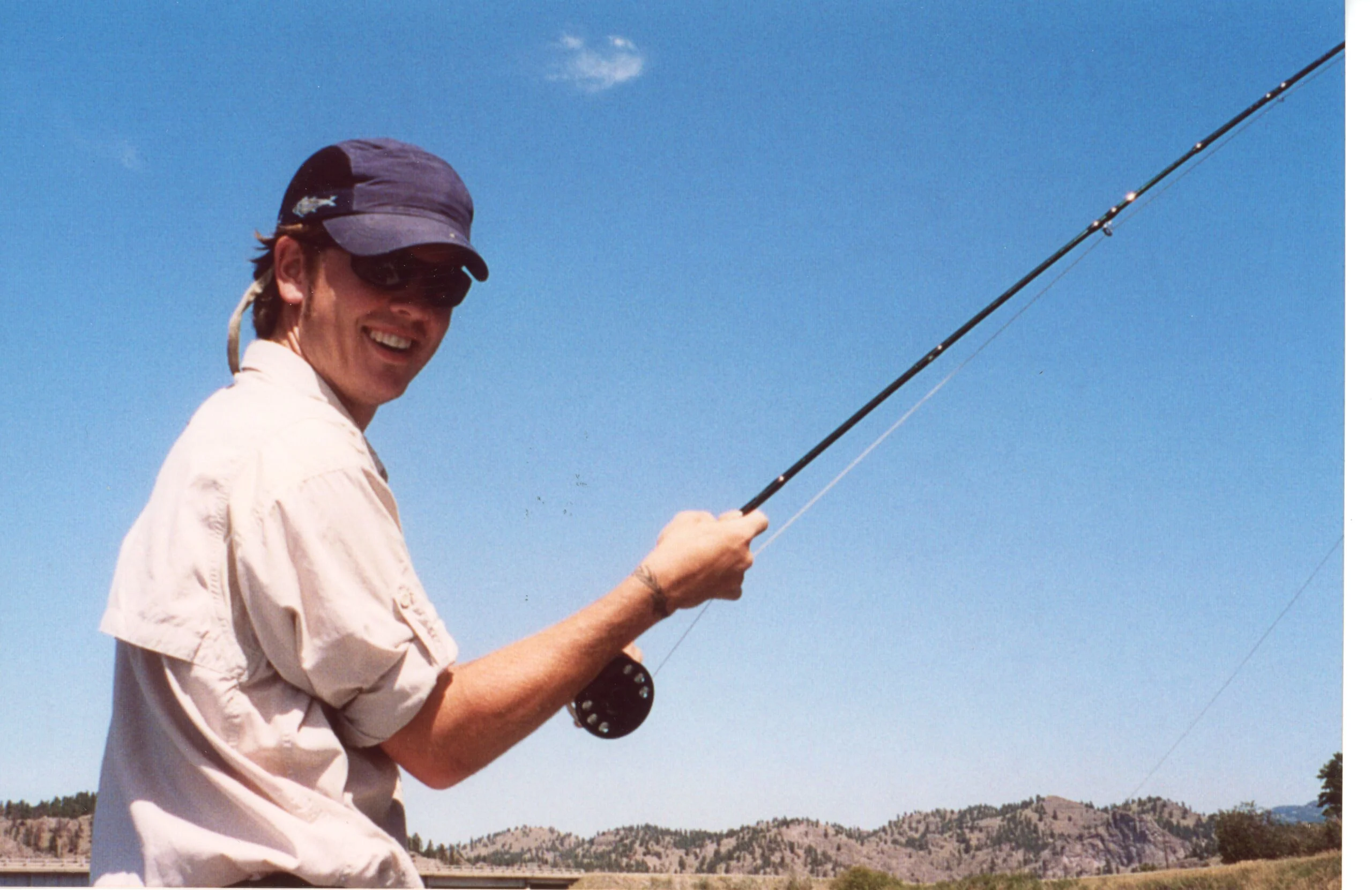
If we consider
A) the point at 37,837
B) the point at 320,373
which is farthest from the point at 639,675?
the point at 37,837

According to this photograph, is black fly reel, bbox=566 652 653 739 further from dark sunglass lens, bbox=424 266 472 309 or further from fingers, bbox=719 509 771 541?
dark sunglass lens, bbox=424 266 472 309

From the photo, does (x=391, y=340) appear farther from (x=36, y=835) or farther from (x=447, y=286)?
(x=36, y=835)

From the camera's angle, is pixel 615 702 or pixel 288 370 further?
pixel 615 702

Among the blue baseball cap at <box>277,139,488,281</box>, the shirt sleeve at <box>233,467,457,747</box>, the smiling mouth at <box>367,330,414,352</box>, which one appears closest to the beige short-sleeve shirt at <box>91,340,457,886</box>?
the shirt sleeve at <box>233,467,457,747</box>

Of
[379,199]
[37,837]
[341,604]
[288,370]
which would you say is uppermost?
[37,837]

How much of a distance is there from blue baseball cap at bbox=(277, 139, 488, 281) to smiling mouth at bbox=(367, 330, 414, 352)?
18 centimetres

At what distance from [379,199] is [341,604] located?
99 centimetres

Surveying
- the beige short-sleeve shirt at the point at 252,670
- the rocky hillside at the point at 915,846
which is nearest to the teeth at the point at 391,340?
the beige short-sleeve shirt at the point at 252,670

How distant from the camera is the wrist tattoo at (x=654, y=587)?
101 inches

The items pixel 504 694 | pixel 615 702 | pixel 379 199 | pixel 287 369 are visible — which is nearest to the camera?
pixel 504 694

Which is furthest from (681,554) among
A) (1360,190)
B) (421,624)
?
(1360,190)

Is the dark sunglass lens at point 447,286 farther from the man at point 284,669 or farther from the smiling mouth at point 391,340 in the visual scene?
the man at point 284,669

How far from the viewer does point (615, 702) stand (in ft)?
10.8

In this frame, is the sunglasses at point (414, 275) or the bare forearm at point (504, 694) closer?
the bare forearm at point (504, 694)
